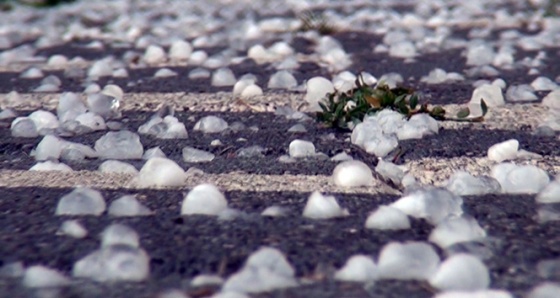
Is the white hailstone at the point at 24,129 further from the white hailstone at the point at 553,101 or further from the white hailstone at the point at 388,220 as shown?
the white hailstone at the point at 553,101

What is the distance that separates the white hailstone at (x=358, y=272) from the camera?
4.52ft

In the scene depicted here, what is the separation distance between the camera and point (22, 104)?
3180 millimetres

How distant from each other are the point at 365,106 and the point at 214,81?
3.24ft

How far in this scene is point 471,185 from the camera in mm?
1917

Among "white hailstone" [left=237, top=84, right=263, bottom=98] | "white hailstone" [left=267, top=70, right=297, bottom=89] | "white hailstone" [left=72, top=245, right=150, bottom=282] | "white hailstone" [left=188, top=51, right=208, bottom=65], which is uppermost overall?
"white hailstone" [left=188, top=51, right=208, bottom=65]

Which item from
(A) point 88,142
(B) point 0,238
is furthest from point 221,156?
(B) point 0,238

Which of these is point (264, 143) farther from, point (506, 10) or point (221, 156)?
point (506, 10)

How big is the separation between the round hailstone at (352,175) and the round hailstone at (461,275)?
25.3 inches

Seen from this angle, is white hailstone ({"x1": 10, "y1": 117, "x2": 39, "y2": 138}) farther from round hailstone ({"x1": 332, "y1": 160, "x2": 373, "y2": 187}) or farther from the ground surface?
round hailstone ({"x1": 332, "y1": 160, "x2": 373, "y2": 187})

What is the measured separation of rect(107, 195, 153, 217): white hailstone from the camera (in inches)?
68.9

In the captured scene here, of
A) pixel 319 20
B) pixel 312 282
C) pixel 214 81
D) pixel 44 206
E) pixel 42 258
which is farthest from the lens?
pixel 319 20

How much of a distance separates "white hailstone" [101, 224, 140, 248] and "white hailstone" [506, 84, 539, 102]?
177 cm

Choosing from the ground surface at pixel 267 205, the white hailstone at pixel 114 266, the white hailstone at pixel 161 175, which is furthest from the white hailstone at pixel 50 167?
the white hailstone at pixel 114 266

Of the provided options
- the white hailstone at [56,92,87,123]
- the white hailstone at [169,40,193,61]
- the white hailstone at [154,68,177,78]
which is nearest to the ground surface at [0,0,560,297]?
the white hailstone at [56,92,87,123]
